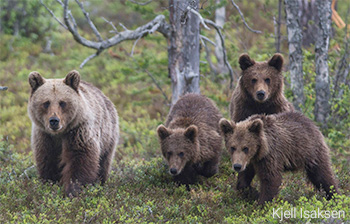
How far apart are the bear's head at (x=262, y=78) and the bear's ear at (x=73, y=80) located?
253cm

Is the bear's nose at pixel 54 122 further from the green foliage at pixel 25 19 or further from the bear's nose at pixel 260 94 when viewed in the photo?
the green foliage at pixel 25 19

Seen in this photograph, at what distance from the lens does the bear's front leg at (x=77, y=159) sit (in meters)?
6.83

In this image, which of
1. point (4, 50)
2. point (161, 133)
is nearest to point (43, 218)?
point (161, 133)

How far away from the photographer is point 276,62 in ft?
23.6

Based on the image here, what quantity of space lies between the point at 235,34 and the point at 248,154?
1465 centimetres

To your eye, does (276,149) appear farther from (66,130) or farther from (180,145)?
(66,130)

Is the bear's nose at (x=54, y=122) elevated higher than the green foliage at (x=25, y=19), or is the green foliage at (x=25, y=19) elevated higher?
the green foliage at (x=25, y=19)

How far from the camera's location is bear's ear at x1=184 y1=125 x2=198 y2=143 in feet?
23.9

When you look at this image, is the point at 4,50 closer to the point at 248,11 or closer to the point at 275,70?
the point at 248,11

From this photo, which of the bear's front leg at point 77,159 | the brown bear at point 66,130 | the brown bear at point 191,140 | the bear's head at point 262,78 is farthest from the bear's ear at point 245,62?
the bear's front leg at point 77,159

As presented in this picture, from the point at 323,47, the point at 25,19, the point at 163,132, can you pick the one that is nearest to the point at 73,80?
the point at 163,132

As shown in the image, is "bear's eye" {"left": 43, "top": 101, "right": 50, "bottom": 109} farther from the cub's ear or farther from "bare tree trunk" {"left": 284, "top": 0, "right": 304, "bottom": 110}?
"bare tree trunk" {"left": 284, "top": 0, "right": 304, "bottom": 110}

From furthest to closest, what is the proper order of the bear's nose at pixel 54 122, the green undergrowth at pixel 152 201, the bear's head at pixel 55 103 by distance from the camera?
1. the bear's head at pixel 55 103
2. the bear's nose at pixel 54 122
3. the green undergrowth at pixel 152 201

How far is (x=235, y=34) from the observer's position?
65.7ft
